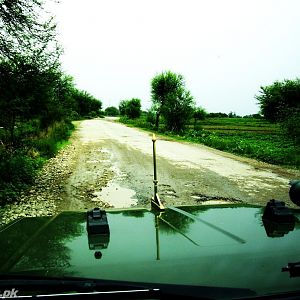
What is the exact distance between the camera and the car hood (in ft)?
5.40

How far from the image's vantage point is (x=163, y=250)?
2.00m

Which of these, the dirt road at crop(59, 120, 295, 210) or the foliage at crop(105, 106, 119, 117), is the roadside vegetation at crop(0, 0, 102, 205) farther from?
the foliage at crop(105, 106, 119, 117)

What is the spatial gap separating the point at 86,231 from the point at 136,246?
0.46 meters

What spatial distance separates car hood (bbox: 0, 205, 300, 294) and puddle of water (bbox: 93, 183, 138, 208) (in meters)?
6.09

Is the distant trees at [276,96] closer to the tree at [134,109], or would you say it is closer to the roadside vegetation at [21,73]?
the roadside vegetation at [21,73]

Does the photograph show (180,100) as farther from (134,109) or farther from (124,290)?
(134,109)

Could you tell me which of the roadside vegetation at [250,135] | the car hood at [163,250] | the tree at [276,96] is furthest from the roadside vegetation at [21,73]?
the tree at [276,96]

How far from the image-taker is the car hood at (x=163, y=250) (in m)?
1.65

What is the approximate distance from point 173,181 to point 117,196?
2488 mm

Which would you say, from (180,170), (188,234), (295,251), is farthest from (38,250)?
(180,170)

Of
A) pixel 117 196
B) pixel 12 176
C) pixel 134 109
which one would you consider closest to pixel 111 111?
pixel 134 109

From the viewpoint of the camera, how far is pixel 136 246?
2109 millimetres

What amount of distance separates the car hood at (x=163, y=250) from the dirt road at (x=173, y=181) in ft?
19.8

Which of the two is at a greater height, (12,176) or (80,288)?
(80,288)
